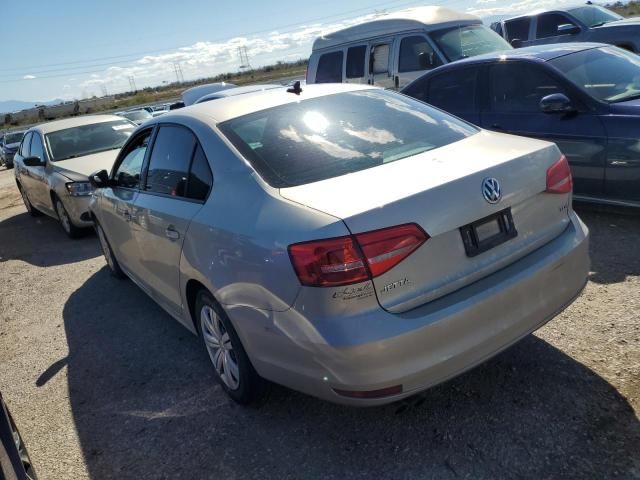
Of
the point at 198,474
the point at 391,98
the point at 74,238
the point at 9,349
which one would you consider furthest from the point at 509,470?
the point at 74,238

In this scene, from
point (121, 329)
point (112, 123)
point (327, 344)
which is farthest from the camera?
point (112, 123)

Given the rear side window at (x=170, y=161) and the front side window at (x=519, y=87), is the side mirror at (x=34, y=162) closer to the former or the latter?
the rear side window at (x=170, y=161)

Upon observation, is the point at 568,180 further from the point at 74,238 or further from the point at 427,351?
the point at 74,238

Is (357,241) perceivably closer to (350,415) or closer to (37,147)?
(350,415)

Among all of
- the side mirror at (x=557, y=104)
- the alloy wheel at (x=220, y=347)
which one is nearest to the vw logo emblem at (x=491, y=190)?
the alloy wheel at (x=220, y=347)

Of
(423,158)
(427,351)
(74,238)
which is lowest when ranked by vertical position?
(74,238)

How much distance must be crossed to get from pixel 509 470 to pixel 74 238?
23.9 ft

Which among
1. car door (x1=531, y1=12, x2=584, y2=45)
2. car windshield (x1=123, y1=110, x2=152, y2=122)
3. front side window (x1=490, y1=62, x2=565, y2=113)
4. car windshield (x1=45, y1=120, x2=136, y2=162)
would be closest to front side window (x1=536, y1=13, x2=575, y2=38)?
car door (x1=531, y1=12, x2=584, y2=45)

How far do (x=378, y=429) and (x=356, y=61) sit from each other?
8.90m

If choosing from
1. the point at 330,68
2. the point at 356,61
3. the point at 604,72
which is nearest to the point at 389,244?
the point at 604,72

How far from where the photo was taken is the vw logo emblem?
8.25 ft

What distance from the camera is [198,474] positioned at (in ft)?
9.12

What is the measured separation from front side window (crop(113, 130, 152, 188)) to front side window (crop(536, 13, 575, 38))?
10536mm

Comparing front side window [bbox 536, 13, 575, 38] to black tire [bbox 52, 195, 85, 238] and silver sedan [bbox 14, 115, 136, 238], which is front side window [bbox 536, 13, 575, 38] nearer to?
silver sedan [bbox 14, 115, 136, 238]
